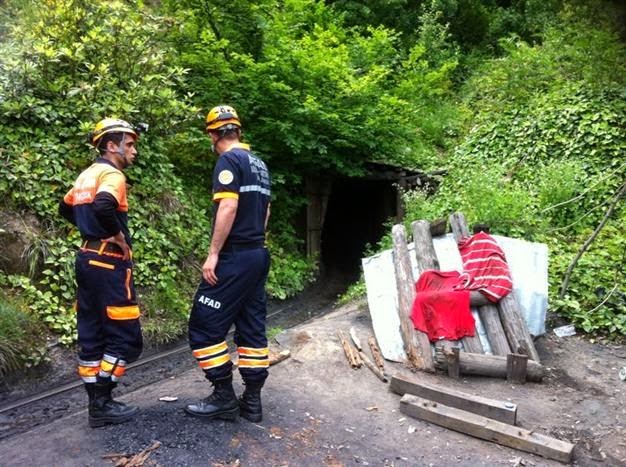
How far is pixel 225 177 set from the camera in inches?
134

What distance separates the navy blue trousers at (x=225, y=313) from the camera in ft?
11.3

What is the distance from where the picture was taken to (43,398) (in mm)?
4582

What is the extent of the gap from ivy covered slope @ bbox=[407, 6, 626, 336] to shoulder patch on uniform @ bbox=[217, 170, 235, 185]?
362 centimetres

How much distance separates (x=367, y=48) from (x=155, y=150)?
5406mm

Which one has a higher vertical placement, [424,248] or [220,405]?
[424,248]

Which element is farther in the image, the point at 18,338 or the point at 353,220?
the point at 353,220

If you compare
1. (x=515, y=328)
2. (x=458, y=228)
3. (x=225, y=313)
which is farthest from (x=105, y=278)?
(x=458, y=228)

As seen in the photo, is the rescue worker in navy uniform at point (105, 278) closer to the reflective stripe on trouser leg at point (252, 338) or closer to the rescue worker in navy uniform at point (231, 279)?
the rescue worker in navy uniform at point (231, 279)

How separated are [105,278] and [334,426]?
1.98 metres

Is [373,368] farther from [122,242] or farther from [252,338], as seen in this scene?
[122,242]

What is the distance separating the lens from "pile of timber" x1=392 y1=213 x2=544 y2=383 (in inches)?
187

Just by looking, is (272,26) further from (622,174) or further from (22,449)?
(22,449)

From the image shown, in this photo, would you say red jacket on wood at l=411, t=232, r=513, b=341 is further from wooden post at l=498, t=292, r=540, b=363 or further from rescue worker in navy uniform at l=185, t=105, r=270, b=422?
rescue worker in navy uniform at l=185, t=105, r=270, b=422

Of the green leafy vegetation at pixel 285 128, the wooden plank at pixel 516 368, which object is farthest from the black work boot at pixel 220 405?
the wooden plank at pixel 516 368
